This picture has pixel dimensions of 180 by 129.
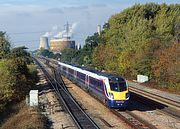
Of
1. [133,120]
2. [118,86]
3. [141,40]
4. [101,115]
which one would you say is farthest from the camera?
[141,40]

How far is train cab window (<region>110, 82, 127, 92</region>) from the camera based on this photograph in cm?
3284

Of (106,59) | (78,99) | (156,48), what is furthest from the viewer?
(106,59)

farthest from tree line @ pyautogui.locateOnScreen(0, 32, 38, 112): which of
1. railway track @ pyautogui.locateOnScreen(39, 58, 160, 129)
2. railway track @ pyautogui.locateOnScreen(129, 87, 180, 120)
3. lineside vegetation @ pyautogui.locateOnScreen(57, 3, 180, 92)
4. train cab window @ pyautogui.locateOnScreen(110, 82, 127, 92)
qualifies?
lineside vegetation @ pyautogui.locateOnScreen(57, 3, 180, 92)

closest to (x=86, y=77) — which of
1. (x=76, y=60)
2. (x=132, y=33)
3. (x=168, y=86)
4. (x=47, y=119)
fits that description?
(x=168, y=86)

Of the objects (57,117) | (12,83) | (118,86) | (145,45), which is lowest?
(57,117)

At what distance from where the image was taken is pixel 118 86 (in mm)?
32969

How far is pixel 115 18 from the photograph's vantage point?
9769cm

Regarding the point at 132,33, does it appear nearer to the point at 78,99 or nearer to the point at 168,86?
the point at 168,86

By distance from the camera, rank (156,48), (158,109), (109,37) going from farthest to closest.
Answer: (109,37)
(156,48)
(158,109)

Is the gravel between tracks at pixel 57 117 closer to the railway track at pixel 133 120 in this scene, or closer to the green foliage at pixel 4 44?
the railway track at pixel 133 120

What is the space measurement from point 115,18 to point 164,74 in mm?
42841

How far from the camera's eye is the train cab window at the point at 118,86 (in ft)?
108

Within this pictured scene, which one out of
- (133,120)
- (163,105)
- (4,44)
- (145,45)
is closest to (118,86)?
(133,120)

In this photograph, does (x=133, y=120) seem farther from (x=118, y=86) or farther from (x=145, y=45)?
(x=145, y=45)
